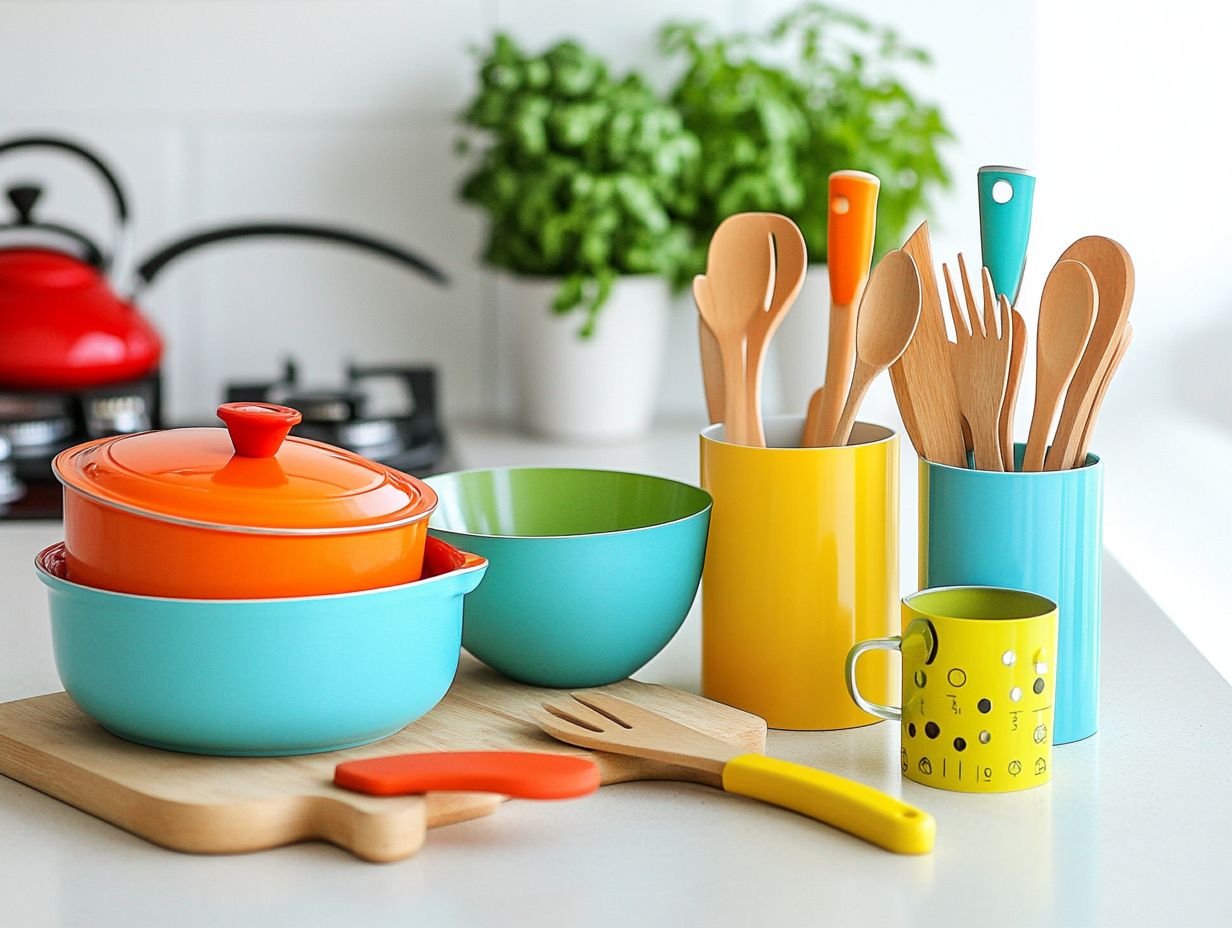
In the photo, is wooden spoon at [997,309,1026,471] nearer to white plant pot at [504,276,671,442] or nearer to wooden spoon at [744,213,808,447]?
wooden spoon at [744,213,808,447]

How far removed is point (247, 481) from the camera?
70 centimetres

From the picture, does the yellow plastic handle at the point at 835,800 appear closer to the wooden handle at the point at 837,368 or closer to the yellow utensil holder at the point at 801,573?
the yellow utensil holder at the point at 801,573

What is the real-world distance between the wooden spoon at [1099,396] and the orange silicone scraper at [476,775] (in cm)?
31

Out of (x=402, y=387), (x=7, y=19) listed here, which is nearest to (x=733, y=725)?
(x=402, y=387)

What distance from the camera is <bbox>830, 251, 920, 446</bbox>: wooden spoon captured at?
2.52 ft

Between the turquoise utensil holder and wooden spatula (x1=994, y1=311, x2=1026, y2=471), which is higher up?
wooden spatula (x1=994, y1=311, x2=1026, y2=471)

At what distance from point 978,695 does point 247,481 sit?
1.18 feet

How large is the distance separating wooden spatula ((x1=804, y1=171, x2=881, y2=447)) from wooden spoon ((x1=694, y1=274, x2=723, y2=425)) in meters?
0.07

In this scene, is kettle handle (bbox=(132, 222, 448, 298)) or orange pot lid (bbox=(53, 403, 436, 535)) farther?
kettle handle (bbox=(132, 222, 448, 298))

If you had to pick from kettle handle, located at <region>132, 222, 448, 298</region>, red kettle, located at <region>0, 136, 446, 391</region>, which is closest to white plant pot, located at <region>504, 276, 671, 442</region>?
kettle handle, located at <region>132, 222, 448, 298</region>

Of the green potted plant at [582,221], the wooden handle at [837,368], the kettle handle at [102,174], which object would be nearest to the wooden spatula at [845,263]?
the wooden handle at [837,368]

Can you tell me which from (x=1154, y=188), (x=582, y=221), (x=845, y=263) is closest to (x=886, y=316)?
(x=845, y=263)

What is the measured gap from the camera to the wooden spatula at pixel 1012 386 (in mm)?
754

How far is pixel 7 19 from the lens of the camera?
1.79 metres
